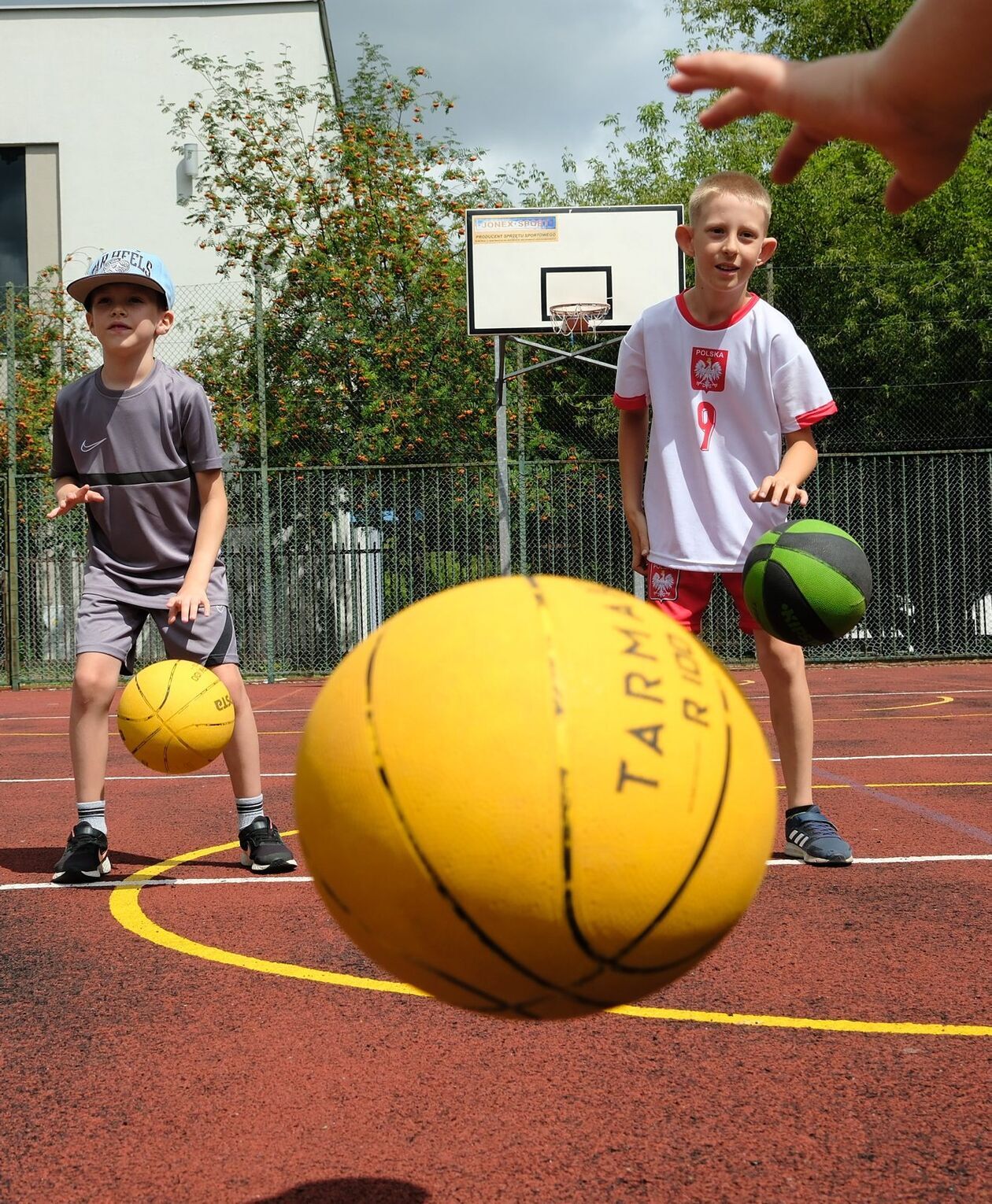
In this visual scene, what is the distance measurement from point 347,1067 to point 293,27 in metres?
23.9

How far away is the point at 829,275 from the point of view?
59.3 feet

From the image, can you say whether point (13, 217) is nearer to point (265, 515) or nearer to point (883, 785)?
point (265, 515)

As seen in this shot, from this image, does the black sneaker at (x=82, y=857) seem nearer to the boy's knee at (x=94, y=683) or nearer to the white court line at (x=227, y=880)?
the white court line at (x=227, y=880)

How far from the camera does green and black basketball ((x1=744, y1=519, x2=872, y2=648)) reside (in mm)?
3979

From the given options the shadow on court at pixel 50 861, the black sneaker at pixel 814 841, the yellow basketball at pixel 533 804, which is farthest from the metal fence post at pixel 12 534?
the yellow basketball at pixel 533 804

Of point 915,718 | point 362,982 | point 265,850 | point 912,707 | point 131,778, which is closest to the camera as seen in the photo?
point 362,982

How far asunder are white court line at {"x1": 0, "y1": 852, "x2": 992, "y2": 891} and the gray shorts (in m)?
0.73

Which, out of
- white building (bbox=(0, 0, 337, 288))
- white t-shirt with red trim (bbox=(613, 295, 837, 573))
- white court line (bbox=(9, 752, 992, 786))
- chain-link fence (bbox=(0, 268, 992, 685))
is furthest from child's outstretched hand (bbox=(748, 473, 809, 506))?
white building (bbox=(0, 0, 337, 288))

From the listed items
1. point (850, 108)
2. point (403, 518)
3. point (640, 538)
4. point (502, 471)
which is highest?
point (502, 471)

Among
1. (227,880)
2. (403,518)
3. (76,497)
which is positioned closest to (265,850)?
(227,880)

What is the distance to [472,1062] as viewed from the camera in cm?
265

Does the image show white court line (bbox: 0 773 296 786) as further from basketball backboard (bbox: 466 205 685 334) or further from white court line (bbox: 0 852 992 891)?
basketball backboard (bbox: 466 205 685 334)

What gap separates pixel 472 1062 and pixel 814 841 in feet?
7.20

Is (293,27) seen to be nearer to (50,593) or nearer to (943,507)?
(50,593)
